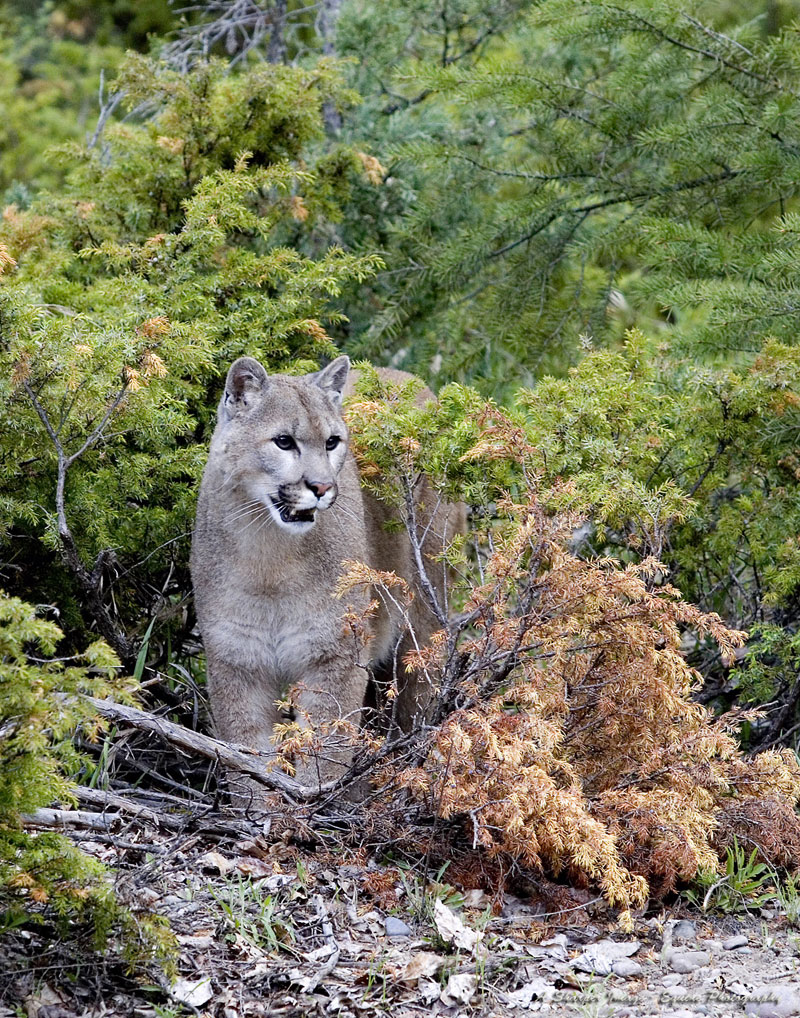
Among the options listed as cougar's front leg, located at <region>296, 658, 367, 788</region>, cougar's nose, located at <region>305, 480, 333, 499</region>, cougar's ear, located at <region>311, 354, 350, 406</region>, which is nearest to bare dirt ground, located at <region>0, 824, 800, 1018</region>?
cougar's front leg, located at <region>296, 658, 367, 788</region>

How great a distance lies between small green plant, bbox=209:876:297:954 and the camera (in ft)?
15.6

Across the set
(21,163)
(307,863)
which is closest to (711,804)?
(307,863)

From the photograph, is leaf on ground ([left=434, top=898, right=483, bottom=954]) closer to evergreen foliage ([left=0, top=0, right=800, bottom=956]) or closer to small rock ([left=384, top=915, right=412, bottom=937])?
small rock ([left=384, top=915, right=412, bottom=937])

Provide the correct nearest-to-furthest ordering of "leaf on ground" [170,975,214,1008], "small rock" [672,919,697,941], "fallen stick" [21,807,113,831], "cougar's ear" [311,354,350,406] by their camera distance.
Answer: "leaf on ground" [170,975,214,1008] < "fallen stick" [21,807,113,831] < "small rock" [672,919,697,941] < "cougar's ear" [311,354,350,406]

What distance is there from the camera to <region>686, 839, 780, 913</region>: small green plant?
544cm

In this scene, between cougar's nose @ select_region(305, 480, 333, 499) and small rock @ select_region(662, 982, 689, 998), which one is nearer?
small rock @ select_region(662, 982, 689, 998)

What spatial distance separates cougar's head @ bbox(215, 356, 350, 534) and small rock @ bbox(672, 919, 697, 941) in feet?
7.97

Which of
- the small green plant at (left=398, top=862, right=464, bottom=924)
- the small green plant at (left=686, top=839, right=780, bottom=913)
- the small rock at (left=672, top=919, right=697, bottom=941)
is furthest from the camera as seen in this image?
the small green plant at (left=686, top=839, right=780, bottom=913)

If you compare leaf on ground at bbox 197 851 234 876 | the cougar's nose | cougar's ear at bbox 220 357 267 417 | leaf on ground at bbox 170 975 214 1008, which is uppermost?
cougar's ear at bbox 220 357 267 417

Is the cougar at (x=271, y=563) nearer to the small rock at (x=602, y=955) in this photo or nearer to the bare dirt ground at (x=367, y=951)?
the bare dirt ground at (x=367, y=951)

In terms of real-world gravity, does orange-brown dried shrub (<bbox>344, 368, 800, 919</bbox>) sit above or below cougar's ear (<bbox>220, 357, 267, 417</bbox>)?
below

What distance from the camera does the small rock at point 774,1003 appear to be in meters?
4.58

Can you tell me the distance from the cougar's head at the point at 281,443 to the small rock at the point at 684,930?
7.97ft

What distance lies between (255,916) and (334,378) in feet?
9.23
